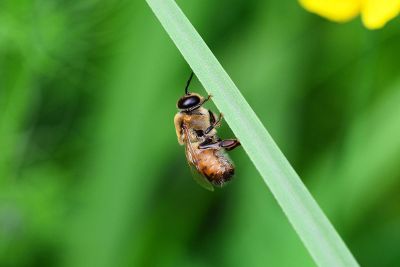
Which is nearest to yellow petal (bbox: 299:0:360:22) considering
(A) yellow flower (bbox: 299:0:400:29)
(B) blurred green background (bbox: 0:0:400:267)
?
(A) yellow flower (bbox: 299:0:400:29)

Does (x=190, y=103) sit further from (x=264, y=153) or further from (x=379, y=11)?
(x=264, y=153)

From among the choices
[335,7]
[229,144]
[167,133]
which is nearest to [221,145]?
[229,144]

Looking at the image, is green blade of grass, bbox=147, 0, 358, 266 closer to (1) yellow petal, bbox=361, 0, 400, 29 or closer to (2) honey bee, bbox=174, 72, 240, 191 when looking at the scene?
(1) yellow petal, bbox=361, 0, 400, 29

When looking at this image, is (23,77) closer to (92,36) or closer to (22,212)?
(92,36)

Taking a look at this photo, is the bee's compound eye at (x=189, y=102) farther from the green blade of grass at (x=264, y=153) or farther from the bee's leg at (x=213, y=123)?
the green blade of grass at (x=264, y=153)

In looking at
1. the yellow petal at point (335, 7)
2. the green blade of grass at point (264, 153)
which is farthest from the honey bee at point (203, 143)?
the green blade of grass at point (264, 153)

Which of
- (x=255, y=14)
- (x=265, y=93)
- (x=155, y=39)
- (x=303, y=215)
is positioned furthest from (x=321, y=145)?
(x=303, y=215)
